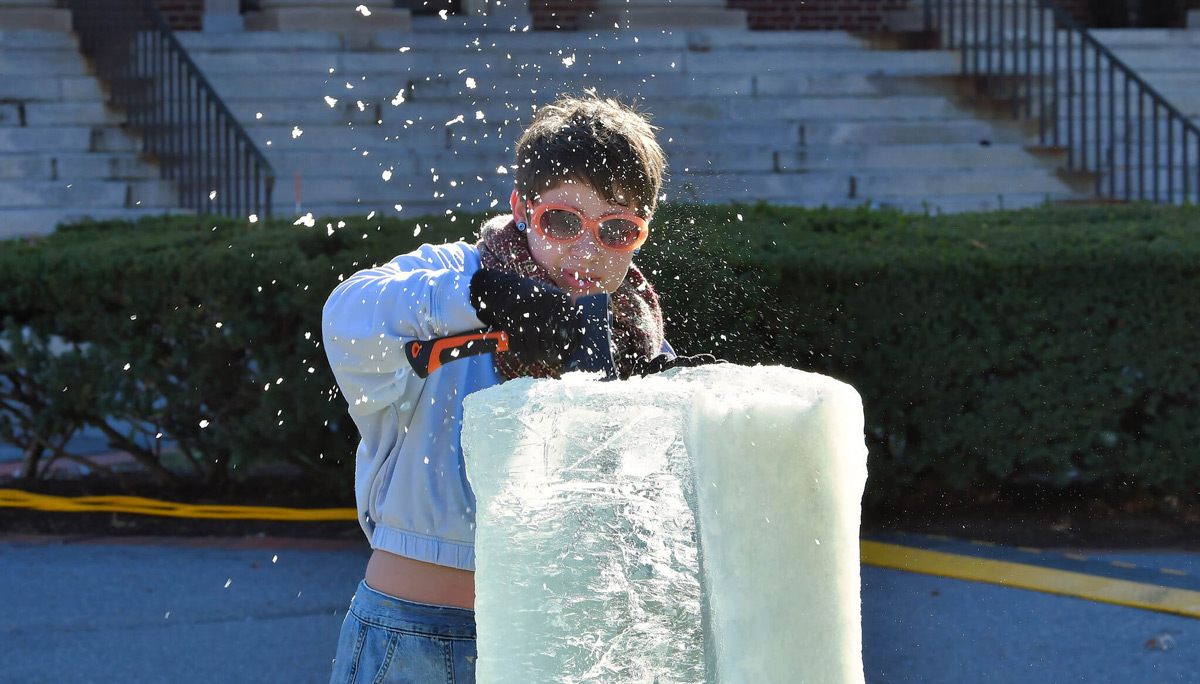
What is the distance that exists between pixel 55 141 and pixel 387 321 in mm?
11431

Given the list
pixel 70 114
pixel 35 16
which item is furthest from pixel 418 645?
pixel 35 16

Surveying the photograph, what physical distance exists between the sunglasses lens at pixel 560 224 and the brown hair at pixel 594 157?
54 millimetres

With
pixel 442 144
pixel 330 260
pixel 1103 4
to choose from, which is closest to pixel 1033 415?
pixel 330 260

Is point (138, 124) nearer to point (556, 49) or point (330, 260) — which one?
point (556, 49)

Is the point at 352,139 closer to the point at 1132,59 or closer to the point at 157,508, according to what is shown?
the point at 157,508

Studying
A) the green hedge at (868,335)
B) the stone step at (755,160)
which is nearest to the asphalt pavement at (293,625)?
the green hedge at (868,335)

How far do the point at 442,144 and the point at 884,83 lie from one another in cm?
453

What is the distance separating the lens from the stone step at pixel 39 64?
12.4m

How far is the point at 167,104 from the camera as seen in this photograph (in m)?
12.6

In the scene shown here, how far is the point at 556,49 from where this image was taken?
1301cm

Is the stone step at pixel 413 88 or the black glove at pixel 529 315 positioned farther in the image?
the stone step at pixel 413 88

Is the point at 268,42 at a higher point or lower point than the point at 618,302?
higher

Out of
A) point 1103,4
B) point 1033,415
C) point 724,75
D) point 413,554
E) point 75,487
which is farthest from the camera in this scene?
point 1103,4

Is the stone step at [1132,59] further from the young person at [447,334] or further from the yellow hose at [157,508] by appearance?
the young person at [447,334]
